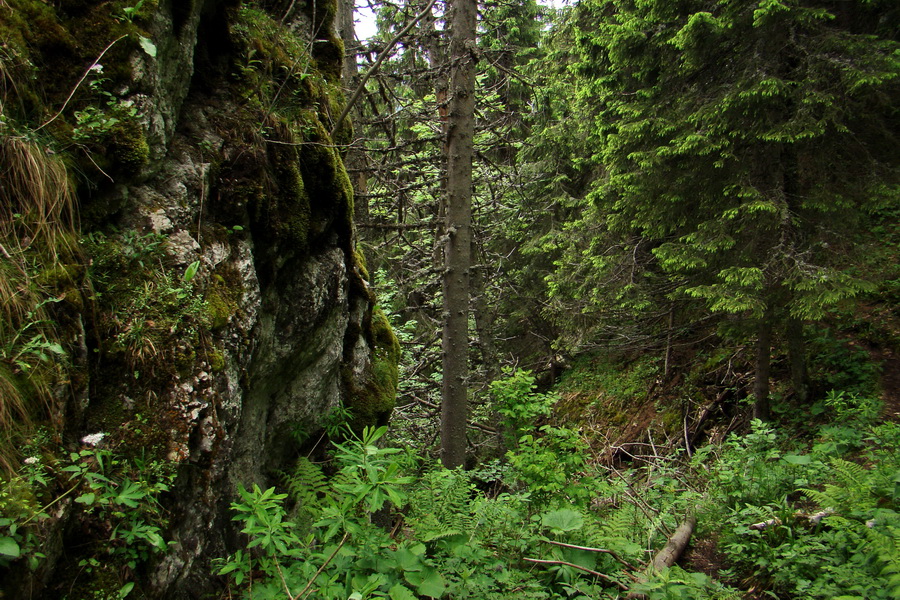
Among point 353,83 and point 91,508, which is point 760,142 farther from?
point 91,508

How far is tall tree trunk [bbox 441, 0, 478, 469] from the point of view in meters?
6.71

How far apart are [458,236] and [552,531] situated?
4.35 m

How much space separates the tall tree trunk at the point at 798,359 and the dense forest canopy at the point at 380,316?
4 centimetres

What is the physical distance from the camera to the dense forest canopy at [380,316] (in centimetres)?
223

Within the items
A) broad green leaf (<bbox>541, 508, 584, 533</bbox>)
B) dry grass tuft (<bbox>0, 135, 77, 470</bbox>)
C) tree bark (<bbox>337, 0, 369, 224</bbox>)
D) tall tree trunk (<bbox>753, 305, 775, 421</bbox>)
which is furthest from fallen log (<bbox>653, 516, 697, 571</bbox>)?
tree bark (<bbox>337, 0, 369, 224</bbox>)

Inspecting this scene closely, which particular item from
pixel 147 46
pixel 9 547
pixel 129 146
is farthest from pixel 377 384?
pixel 9 547

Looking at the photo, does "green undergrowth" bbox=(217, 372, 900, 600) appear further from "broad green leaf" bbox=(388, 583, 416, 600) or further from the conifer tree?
the conifer tree

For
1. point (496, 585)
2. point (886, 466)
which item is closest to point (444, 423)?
point (496, 585)

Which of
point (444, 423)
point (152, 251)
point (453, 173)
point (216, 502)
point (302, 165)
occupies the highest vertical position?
point (453, 173)

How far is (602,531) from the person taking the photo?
373cm

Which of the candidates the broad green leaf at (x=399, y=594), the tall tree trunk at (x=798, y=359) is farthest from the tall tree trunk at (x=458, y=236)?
the tall tree trunk at (x=798, y=359)

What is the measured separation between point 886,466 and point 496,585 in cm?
363

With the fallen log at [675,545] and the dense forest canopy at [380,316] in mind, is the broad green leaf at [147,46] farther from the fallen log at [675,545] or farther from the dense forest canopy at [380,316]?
the fallen log at [675,545]

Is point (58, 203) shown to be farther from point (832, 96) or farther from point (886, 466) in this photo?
point (832, 96)
